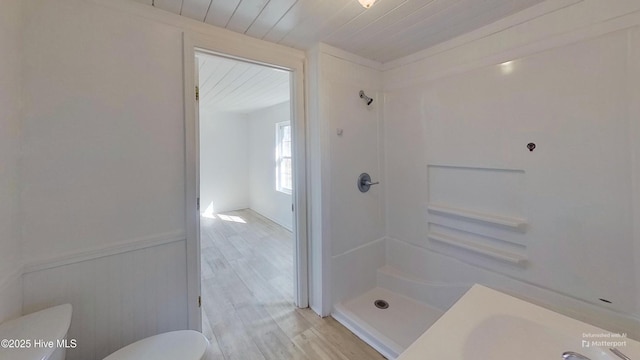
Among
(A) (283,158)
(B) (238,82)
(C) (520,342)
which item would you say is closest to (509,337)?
(C) (520,342)

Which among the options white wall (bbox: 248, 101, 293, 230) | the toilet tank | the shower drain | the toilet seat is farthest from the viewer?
white wall (bbox: 248, 101, 293, 230)

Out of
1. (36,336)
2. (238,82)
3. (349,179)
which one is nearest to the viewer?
(36,336)

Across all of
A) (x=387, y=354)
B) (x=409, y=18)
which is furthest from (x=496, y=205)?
(x=409, y=18)

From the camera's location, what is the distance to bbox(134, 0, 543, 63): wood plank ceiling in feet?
4.61

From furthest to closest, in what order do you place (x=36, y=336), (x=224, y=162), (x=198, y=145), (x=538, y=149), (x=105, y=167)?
(x=224, y=162)
(x=198, y=145)
(x=538, y=149)
(x=105, y=167)
(x=36, y=336)

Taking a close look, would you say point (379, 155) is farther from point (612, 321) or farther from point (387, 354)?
point (612, 321)

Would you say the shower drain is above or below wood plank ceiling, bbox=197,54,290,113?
below

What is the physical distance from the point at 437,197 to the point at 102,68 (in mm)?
2370

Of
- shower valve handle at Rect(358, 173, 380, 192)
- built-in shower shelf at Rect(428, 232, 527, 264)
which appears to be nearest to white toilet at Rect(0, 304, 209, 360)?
shower valve handle at Rect(358, 173, 380, 192)

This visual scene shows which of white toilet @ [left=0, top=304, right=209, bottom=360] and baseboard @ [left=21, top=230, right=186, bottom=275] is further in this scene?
baseboard @ [left=21, top=230, right=186, bottom=275]

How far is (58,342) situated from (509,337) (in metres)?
1.61

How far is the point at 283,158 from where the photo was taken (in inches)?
189

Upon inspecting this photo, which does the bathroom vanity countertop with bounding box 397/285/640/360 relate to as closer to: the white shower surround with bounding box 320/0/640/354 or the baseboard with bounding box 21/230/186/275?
the white shower surround with bounding box 320/0/640/354

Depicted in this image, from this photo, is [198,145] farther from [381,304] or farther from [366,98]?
[381,304]
